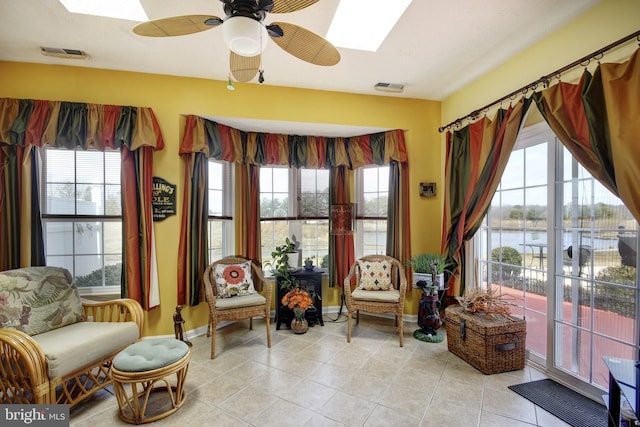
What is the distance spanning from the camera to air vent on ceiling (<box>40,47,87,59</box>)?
2.52m

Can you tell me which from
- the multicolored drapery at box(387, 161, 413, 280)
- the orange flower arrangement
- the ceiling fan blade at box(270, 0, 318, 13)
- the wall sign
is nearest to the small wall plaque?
the multicolored drapery at box(387, 161, 413, 280)

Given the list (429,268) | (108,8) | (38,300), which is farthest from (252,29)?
(429,268)

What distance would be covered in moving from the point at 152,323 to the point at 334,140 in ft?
9.58

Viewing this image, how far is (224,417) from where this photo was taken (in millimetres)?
1911

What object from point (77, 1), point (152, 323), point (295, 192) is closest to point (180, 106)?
point (77, 1)

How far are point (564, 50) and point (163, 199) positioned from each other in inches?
143

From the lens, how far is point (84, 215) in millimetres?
2908

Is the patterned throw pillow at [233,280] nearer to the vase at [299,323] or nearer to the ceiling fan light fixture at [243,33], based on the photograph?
the vase at [299,323]

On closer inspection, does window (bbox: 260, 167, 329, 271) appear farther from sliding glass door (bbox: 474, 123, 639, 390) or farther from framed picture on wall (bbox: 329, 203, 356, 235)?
sliding glass door (bbox: 474, 123, 639, 390)

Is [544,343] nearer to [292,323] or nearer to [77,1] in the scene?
[292,323]

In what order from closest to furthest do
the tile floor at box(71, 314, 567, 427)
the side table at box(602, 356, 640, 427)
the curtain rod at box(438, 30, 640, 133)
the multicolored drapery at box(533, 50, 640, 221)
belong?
the side table at box(602, 356, 640, 427) → the multicolored drapery at box(533, 50, 640, 221) → the curtain rod at box(438, 30, 640, 133) → the tile floor at box(71, 314, 567, 427)

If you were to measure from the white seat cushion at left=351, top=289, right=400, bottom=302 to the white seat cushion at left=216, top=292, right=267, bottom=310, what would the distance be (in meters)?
1.00

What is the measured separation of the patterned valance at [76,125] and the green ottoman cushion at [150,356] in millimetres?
1780

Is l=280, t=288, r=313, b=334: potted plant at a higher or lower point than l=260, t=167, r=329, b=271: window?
lower
